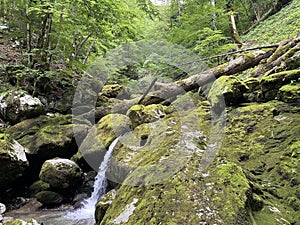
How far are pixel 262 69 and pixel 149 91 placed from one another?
4330 mm

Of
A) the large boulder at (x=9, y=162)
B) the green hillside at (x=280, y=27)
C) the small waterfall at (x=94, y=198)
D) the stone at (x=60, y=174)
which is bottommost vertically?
the small waterfall at (x=94, y=198)

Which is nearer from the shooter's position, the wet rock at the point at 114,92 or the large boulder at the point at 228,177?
the large boulder at the point at 228,177

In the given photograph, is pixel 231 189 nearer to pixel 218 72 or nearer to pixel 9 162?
pixel 218 72

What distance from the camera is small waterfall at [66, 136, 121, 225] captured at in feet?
18.4

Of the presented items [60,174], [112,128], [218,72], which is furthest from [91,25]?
[60,174]

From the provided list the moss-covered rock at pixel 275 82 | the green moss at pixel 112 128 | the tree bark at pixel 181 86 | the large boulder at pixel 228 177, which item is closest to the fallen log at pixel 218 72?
the tree bark at pixel 181 86

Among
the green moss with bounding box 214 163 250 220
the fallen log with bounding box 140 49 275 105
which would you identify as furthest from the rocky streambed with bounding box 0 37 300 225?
the fallen log with bounding box 140 49 275 105

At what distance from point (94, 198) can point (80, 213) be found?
716 millimetres

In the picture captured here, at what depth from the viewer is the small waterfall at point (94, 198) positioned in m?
5.62

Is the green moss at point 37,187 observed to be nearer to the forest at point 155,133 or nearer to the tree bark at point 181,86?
the forest at point 155,133

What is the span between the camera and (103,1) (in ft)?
29.4

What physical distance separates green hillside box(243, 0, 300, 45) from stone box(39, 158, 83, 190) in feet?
28.0

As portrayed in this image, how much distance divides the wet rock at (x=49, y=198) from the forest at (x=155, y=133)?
0.03 meters

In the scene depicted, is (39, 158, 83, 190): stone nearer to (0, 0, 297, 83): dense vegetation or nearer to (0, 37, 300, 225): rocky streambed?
(0, 37, 300, 225): rocky streambed
